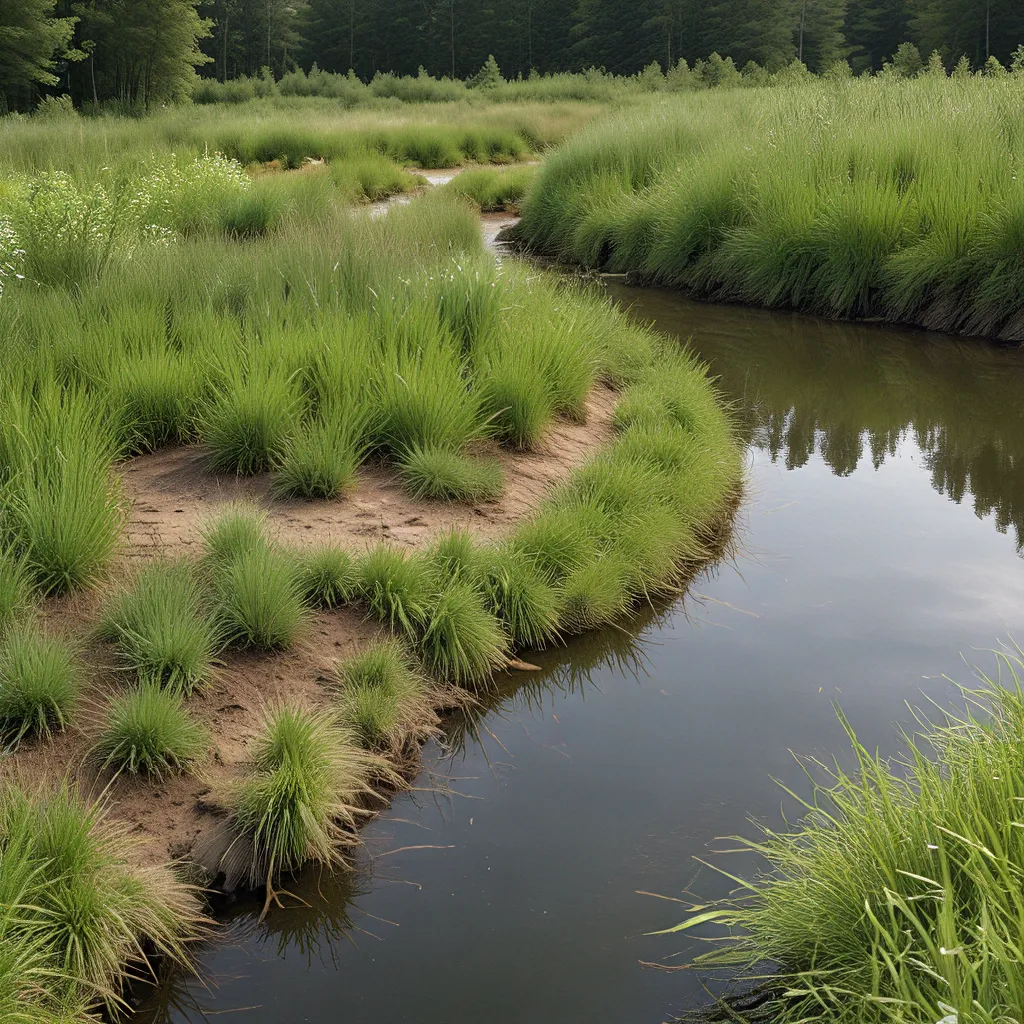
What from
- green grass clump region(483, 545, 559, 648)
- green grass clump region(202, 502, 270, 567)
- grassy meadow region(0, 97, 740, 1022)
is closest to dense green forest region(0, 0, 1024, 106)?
grassy meadow region(0, 97, 740, 1022)

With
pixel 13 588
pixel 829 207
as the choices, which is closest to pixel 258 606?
pixel 13 588

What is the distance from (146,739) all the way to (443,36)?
5707 cm

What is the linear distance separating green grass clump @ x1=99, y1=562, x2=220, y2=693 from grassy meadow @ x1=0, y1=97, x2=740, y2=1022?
0.01 m

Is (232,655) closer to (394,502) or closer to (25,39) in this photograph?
(394,502)

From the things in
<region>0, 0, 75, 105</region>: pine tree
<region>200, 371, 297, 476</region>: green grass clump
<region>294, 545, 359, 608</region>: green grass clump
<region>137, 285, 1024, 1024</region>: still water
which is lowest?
<region>137, 285, 1024, 1024</region>: still water

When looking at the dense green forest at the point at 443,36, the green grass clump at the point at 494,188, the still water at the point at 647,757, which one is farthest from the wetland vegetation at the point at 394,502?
the dense green forest at the point at 443,36

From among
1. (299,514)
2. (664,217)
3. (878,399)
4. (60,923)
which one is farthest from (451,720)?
(664,217)

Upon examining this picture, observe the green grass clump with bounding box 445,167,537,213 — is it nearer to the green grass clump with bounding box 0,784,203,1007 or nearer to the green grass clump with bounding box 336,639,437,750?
the green grass clump with bounding box 336,639,437,750

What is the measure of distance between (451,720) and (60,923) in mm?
1651

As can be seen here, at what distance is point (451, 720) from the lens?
3963mm

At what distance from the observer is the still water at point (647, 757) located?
2727 mm

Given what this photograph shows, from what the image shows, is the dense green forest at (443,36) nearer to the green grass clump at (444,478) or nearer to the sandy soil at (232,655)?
the sandy soil at (232,655)

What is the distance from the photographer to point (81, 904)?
8.53ft

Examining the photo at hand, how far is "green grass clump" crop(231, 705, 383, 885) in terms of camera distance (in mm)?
3115
